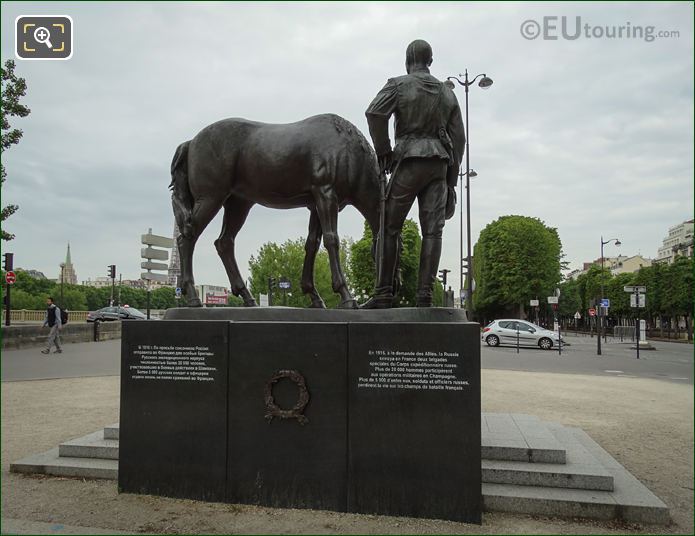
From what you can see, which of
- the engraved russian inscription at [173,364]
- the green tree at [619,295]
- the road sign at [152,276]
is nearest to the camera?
the engraved russian inscription at [173,364]

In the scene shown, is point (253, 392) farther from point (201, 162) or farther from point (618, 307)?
point (618, 307)

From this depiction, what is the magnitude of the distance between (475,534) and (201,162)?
4535 millimetres

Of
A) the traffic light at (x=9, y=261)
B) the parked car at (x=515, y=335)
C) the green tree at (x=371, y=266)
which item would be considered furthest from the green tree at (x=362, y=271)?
the traffic light at (x=9, y=261)

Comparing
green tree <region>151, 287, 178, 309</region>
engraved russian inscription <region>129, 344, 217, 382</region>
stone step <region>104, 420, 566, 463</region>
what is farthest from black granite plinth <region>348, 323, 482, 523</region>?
green tree <region>151, 287, 178, 309</region>

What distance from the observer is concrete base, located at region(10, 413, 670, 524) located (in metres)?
4.45

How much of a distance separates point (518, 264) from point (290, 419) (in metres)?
50.0

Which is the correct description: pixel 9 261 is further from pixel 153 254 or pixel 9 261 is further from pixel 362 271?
pixel 362 271

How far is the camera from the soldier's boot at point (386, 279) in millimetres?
5395

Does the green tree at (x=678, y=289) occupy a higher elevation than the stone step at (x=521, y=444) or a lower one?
higher

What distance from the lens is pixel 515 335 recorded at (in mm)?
26578

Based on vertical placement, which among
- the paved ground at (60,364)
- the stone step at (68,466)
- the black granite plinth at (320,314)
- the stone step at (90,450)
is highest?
the black granite plinth at (320,314)

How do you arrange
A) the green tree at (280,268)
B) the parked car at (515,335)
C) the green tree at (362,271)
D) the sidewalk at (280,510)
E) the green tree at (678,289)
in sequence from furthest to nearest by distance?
the green tree at (678,289) < the green tree at (280,268) < the green tree at (362,271) < the parked car at (515,335) < the sidewalk at (280,510)

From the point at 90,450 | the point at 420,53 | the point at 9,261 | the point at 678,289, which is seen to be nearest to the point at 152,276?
the point at 9,261

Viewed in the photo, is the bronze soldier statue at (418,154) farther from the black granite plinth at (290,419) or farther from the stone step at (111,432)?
the stone step at (111,432)
